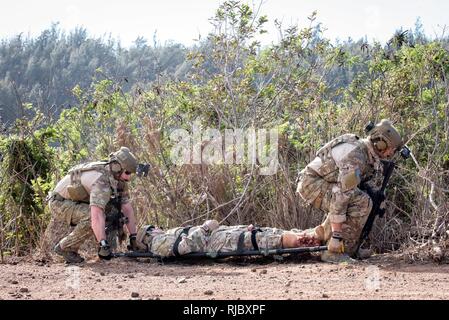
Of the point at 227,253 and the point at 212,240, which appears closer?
the point at 227,253

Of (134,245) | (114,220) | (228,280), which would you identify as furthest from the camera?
(114,220)

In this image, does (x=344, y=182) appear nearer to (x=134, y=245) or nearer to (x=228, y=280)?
(x=228, y=280)

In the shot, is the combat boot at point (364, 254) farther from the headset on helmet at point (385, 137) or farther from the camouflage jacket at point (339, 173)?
the headset on helmet at point (385, 137)

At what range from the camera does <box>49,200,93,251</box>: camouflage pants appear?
792cm

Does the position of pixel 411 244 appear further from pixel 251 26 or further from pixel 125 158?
pixel 251 26

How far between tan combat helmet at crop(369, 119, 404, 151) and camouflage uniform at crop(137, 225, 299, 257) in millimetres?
1305

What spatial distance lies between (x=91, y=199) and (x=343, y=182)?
245cm

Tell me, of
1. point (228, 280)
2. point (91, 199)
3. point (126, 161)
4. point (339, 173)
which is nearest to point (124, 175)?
point (126, 161)

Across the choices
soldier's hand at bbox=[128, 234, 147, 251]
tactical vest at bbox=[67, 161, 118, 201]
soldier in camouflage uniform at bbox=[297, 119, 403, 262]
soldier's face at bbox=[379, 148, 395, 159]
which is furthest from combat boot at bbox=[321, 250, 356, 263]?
tactical vest at bbox=[67, 161, 118, 201]

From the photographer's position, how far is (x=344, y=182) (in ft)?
23.8

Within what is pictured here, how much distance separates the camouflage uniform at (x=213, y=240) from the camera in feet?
25.1

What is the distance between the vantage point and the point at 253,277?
6773mm

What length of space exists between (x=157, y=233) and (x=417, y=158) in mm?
3172
